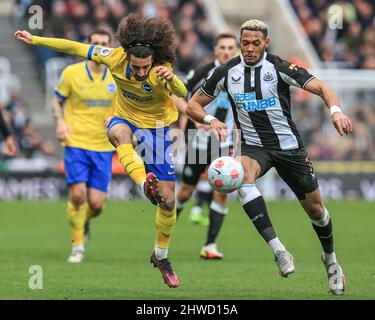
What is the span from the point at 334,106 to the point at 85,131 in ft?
14.6

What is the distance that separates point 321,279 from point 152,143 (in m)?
2.14

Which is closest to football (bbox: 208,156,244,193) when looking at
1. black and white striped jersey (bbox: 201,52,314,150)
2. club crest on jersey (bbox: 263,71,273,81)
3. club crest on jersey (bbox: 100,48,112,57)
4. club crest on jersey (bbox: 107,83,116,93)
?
black and white striped jersey (bbox: 201,52,314,150)

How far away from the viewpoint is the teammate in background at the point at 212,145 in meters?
11.9

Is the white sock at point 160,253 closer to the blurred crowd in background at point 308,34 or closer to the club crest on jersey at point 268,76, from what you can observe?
the club crest on jersey at point 268,76

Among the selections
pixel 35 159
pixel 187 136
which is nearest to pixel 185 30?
pixel 35 159

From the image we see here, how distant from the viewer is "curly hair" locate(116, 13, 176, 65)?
29.9ft

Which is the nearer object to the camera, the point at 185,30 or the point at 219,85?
the point at 219,85

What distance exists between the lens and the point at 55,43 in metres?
9.38

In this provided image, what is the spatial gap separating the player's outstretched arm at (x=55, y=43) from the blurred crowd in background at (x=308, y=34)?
12113 mm

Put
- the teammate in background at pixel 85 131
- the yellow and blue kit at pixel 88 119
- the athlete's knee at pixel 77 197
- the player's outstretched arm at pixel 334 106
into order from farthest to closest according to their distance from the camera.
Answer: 1. the yellow and blue kit at pixel 88 119
2. the teammate in background at pixel 85 131
3. the athlete's knee at pixel 77 197
4. the player's outstretched arm at pixel 334 106

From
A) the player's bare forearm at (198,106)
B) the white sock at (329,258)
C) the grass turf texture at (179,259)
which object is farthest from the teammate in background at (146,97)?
the white sock at (329,258)
